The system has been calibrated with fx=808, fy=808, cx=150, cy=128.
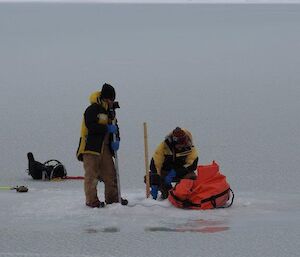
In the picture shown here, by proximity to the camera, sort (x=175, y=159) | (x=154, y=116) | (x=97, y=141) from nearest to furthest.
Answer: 1. (x=97, y=141)
2. (x=175, y=159)
3. (x=154, y=116)

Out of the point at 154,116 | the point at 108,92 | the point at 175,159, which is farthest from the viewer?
the point at 154,116

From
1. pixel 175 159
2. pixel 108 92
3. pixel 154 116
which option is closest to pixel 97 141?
pixel 108 92

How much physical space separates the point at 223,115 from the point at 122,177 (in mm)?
4309

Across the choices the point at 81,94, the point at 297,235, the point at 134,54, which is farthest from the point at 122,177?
the point at 134,54

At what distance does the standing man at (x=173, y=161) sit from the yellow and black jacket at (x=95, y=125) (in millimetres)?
693

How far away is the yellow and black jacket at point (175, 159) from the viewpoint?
6980 mm

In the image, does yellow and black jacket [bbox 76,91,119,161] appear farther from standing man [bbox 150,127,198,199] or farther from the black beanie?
standing man [bbox 150,127,198,199]

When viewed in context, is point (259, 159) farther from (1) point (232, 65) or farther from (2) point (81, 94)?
(1) point (232, 65)

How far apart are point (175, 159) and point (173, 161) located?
1.3 inches

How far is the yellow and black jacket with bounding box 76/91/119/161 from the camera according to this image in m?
6.35

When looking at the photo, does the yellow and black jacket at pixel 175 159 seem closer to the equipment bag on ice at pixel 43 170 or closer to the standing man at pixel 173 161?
the standing man at pixel 173 161

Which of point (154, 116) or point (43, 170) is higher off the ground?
point (154, 116)

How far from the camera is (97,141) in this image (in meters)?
6.41

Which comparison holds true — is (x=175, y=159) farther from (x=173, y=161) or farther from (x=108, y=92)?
(x=108, y=92)
